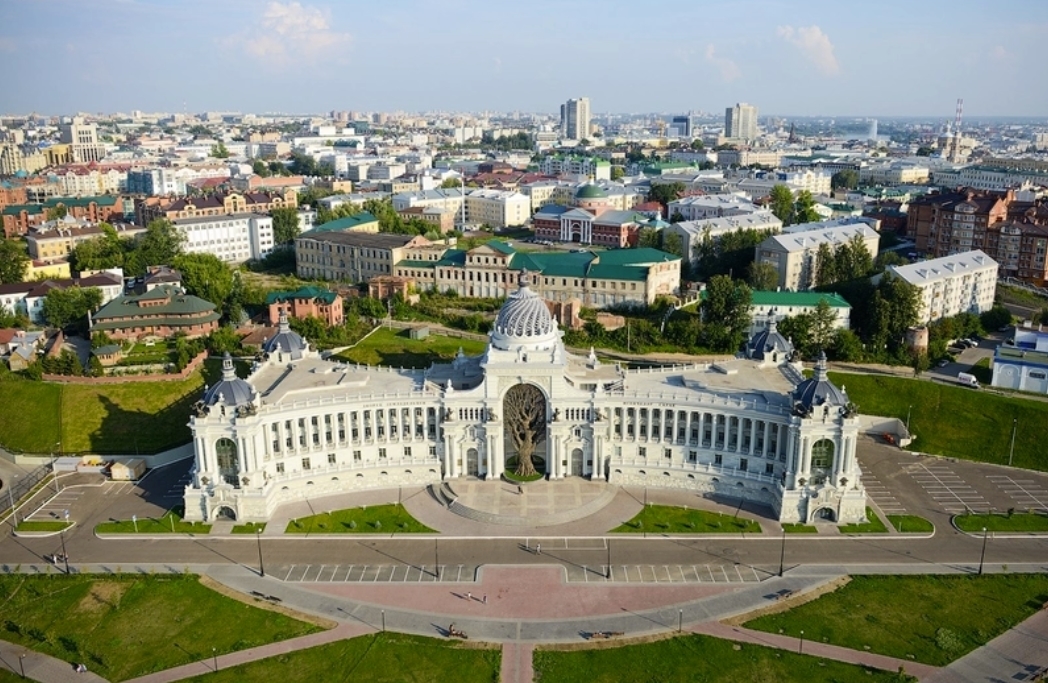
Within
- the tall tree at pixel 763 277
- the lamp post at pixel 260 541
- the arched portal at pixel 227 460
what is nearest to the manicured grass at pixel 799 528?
the lamp post at pixel 260 541

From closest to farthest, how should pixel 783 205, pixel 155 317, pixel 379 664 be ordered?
pixel 379 664 < pixel 155 317 < pixel 783 205

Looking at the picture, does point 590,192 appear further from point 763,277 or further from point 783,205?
point 763,277

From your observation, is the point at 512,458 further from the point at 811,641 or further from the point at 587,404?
the point at 811,641

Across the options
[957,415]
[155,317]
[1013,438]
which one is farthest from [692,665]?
[155,317]

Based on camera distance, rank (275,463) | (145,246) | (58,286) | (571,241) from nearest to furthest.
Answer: (275,463) → (58,286) → (145,246) → (571,241)

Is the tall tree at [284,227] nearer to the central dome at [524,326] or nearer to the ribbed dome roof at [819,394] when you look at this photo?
the central dome at [524,326]

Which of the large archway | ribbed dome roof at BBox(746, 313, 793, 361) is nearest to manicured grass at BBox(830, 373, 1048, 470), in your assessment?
ribbed dome roof at BBox(746, 313, 793, 361)

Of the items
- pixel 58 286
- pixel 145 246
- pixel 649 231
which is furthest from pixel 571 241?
pixel 58 286
